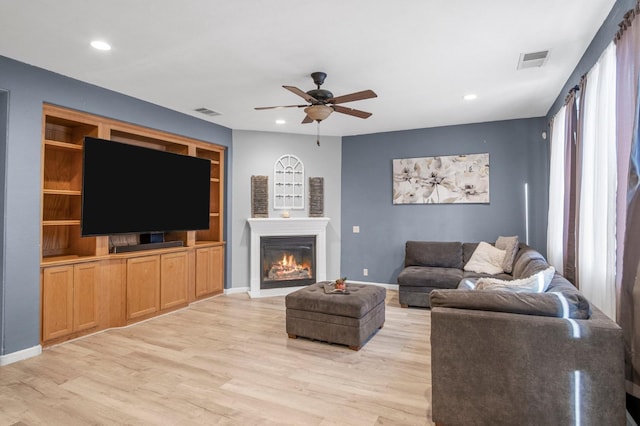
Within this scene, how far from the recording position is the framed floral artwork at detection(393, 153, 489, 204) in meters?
5.57

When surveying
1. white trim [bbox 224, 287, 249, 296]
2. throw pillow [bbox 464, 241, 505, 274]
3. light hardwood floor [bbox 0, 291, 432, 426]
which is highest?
throw pillow [bbox 464, 241, 505, 274]

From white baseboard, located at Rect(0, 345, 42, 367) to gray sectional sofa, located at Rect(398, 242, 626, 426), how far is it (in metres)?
3.64

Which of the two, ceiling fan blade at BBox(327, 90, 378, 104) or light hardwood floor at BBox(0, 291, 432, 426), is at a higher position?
ceiling fan blade at BBox(327, 90, 378, 104)

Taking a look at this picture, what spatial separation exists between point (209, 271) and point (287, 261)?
1.31 m

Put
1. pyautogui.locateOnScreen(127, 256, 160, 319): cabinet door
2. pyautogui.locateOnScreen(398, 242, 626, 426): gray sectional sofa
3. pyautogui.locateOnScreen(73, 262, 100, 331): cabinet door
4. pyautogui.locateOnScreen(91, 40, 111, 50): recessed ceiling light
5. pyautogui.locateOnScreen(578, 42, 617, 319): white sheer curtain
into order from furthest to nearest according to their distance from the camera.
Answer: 1. pyautogui.locateOnScreen(127, 256, 160, 319): cabinet door
2. pyautogui.locateOnScreen(73, 262, 100, 331): cabinet door
3. pyautogui.locateOnScreen(91, 40, 111, 50): recessed ceiling light
4. pyautogui.locateOnScreen(578, 42, 617, 319): white sheer curtain
5. pyautogui.locateOnScreen(398, 242, 626, 426): gray sectional sofa

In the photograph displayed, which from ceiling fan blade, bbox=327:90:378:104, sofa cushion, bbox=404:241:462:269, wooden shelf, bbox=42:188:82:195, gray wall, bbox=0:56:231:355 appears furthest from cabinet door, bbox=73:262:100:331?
sofa cushion, bbox=404:241:462:269

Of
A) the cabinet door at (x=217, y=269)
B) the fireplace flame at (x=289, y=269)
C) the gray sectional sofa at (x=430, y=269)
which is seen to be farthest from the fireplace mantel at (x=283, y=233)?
the gray sectional sofa at (x=430, y=269)

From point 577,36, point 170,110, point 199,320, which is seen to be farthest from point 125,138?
point 577,36

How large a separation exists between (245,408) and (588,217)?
3.11 meters

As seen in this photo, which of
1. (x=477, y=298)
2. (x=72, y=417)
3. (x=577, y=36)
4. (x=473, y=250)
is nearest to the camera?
(x=477, y=298)

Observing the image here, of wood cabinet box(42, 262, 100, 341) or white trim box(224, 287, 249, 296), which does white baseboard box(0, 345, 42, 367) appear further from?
white trim box(224, 287, 249, 296)

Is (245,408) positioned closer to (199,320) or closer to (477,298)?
(477,298)

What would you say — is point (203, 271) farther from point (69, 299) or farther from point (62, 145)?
point (62, 145)

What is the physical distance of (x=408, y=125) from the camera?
577 centimetres
